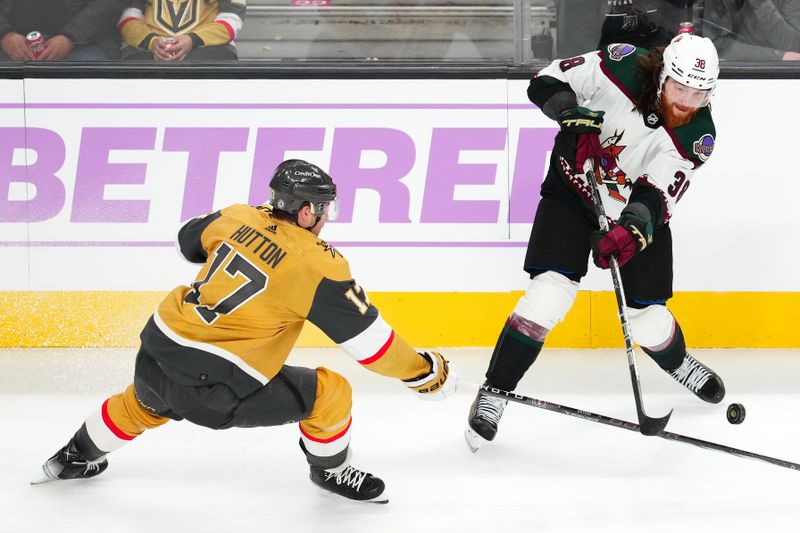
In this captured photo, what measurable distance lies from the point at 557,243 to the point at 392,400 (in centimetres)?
80

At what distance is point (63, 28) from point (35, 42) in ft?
0.39

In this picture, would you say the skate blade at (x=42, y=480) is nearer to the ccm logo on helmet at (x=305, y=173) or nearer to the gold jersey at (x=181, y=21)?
the ccm logo on helmet at (x=305, y=173)

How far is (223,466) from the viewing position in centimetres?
277

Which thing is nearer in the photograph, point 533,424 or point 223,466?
point 223,466

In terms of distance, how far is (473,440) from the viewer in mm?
2887

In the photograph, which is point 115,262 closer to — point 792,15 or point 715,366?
point 715,366

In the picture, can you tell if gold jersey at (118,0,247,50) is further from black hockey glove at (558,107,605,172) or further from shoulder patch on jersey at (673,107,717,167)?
shoulder patch on jersey at (673,107,717,167)

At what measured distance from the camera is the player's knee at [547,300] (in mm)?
2967

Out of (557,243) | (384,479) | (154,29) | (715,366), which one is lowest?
(715,366)

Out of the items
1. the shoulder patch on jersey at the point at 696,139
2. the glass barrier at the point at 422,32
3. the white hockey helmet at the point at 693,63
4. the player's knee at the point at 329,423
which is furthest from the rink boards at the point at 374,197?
the player's knee at the point at 329,423

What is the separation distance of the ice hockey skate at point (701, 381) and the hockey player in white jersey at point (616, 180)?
0.61ft

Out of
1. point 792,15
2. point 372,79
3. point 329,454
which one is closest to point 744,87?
point 792,15

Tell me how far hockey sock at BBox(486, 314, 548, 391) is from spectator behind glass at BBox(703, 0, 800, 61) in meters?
1.68

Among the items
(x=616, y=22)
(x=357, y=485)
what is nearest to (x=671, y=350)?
(x=357, y=485)
